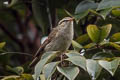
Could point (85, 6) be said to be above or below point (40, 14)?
above

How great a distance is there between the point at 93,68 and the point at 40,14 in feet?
4.75

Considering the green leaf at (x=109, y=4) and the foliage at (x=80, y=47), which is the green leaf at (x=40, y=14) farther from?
the green leaf at (x=109, y=4)

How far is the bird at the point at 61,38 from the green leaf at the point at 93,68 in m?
0.82

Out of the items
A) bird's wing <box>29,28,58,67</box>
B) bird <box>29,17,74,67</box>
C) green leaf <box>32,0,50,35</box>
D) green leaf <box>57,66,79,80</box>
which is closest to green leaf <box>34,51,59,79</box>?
green leaf <box>57,66,79,80</box>

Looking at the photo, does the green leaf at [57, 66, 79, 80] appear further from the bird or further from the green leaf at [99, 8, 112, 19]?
the bird

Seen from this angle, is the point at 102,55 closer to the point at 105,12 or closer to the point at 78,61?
the point at 78,61

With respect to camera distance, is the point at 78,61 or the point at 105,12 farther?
the point at 105,12

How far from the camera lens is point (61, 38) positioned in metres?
3.07

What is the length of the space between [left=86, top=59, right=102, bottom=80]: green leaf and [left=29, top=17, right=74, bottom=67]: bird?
32.4 inches

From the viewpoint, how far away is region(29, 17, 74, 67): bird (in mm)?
3008

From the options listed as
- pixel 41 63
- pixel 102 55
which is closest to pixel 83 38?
pixel 102 55

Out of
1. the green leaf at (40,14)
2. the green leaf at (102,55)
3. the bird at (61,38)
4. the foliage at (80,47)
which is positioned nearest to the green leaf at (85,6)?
the foliage at (80,47)

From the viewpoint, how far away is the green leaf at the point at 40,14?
11.2 ft

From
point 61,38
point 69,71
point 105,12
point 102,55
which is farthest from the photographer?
point 61,38
